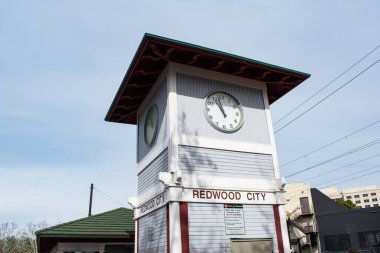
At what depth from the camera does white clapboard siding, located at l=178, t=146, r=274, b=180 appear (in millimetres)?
9938

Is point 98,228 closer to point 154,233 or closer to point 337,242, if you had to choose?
point 154,233

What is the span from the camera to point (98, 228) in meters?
15.3

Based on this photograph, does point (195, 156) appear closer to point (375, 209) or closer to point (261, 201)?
point (261, 201)

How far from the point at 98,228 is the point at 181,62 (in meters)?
8.71

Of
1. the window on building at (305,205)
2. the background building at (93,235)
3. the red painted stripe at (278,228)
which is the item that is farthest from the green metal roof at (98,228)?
→ the window on building at (305,205)

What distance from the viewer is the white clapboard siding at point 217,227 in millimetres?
9281

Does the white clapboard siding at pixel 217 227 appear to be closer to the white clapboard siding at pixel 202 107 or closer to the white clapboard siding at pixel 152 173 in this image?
the white clapboard siding at pixel 152 173

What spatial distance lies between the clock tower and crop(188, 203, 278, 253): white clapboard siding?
26 mm

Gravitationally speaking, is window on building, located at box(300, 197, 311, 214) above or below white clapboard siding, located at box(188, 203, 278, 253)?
above

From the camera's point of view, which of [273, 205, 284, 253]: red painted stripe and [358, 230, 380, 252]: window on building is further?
[358, 230, 380, 252]: window on building

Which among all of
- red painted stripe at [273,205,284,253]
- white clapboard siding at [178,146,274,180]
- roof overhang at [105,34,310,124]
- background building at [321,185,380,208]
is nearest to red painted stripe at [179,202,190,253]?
white clapboard siding at [178,146,274,180]

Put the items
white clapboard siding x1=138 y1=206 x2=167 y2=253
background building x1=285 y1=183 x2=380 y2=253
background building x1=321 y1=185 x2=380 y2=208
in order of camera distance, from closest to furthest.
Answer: white clapboard siding x1=138 y1=206 x2=167 y2=253 → background building x1=285 y1=183 x2=380 y2=253 → background building x1=321 y1=185 x2=380 y2=208

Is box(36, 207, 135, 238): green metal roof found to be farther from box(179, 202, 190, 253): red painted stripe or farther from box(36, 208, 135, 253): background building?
box(179, 202, 190, 253): red painted stripe

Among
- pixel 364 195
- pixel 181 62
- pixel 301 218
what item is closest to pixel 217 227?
pixel 181 62
